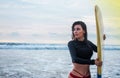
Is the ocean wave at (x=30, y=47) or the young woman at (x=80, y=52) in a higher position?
the young woman at (x=80, y=52)

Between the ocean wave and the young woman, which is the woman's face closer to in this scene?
the young woman

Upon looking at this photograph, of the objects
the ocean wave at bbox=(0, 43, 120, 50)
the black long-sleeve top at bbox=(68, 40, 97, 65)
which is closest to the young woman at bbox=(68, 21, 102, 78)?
the black long-sleeve top at bbox=(68, 40, 97, 65)

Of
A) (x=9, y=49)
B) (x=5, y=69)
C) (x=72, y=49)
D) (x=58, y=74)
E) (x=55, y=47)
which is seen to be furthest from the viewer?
(x=55, y=47)

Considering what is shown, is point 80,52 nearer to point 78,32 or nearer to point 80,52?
point 80,52

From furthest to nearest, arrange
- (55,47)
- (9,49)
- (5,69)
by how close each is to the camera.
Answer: (55,47) → (9,49) → (5,69)

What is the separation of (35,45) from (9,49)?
A: 220cm

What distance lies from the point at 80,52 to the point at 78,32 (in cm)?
18

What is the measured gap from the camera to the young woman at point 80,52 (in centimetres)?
269

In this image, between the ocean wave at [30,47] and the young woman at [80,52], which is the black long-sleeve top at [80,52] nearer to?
the young woman at [80,52]

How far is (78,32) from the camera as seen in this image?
278 centimetres

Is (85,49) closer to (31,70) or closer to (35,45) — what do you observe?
(31,70)

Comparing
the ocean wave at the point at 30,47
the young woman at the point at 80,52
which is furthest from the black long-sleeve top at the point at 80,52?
the ocean wave at the point at 30,47

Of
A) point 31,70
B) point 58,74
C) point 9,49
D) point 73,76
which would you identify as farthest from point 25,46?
point 73,76

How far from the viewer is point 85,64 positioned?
8.90 feet
